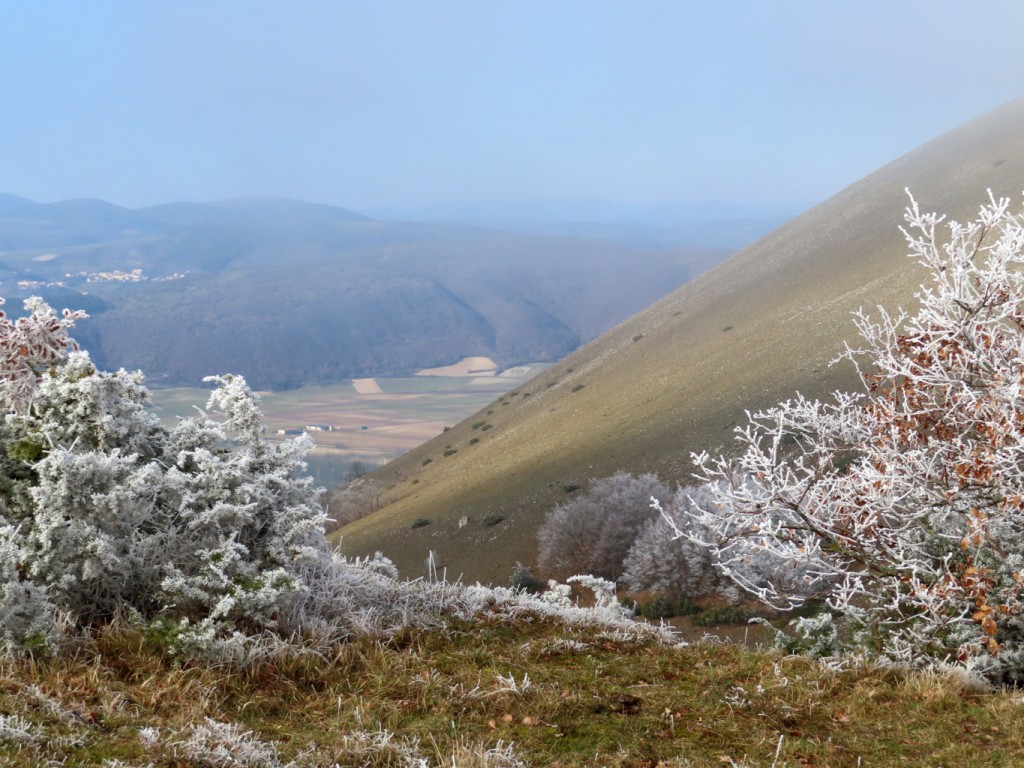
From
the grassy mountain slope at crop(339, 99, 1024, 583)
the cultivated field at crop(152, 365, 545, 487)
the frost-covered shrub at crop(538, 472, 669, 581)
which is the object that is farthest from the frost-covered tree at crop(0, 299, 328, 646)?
the cultivated field at crop(152, 365, 545, 487)

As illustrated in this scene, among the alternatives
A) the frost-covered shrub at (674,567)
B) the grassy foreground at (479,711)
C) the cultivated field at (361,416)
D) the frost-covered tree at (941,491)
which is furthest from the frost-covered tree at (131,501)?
the cultivated field at (361,416)

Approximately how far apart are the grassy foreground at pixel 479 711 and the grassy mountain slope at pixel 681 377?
2841 cm

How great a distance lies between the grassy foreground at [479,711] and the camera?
10.9 feet

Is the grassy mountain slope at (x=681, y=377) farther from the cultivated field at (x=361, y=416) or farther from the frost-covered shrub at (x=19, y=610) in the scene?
the cultivated field at (x=361, y=416)

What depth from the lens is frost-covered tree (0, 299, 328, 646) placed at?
4477mm

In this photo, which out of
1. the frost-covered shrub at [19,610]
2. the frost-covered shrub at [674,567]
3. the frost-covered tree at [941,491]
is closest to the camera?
the frost-covered shrub at [19,610]

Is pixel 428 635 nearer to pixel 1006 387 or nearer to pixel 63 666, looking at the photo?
pixel 63 666

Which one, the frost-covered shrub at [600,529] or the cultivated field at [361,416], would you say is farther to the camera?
the cultivated field at [361,416]

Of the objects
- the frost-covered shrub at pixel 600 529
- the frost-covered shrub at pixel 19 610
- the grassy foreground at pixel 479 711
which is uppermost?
the frost-covered shrub at pixel 19 610

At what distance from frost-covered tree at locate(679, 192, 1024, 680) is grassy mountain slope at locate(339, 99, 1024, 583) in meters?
27.2

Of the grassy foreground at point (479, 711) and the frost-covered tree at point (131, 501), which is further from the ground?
the frost-covered tree at point (131, 501)

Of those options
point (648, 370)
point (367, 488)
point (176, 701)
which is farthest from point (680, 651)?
point (367, 488)

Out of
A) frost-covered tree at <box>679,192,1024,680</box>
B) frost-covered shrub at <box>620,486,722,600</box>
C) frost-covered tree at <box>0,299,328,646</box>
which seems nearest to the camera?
frost-covered tree at <box>0,299,328,646</box>

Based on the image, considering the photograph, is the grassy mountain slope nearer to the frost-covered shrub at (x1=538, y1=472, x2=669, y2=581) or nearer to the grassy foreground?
the frost-covered shrub at (x1=538, y1=472, x2=669, y2=581)
